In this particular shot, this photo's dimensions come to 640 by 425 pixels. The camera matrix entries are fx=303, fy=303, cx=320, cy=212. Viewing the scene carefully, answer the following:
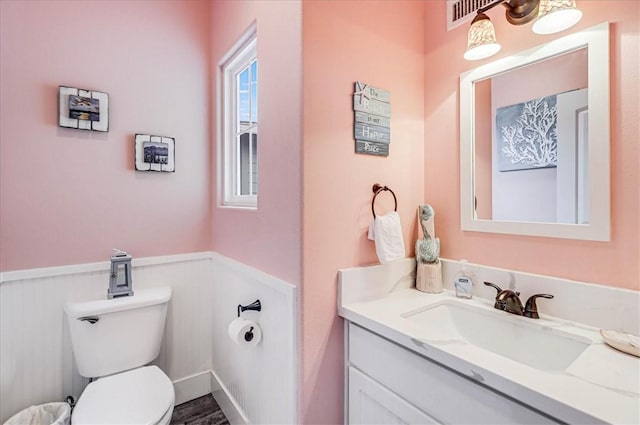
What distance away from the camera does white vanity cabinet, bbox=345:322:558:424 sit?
0.75m

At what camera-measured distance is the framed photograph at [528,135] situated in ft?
3.59

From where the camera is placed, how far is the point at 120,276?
66.7 inches

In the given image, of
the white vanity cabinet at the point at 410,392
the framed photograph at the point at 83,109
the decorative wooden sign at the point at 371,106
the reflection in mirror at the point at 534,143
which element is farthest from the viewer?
the framed photograph at the point at 83,109

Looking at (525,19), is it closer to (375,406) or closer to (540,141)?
(540,141)

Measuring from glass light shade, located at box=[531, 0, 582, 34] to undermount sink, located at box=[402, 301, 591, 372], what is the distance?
3.20 feet

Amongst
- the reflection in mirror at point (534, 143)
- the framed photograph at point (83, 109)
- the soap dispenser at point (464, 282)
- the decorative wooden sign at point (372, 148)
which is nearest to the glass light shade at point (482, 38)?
the reflection in mirror at point (534, 143)

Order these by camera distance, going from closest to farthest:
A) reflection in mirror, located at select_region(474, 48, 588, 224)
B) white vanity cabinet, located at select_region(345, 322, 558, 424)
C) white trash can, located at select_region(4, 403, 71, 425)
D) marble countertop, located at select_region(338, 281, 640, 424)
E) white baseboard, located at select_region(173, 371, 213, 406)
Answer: marble countertop, located at select_region(338, 281, 640, 424) < white vanity cabinet, located at select_region(345, 322, 558, 424) < reflection in mirror, located at select_region(474, 48, 588, 224) < white trash can, located at select_region(4, 403, 71, 425) < white baseboard, located at select_region(173, 371, 213, 406)

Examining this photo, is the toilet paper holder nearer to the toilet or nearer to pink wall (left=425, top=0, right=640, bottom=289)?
the toilet

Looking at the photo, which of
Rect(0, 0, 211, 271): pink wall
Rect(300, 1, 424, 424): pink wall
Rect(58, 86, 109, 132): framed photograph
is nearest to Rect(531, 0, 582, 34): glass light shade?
Rect(300, 1, 424, 424): pink wall

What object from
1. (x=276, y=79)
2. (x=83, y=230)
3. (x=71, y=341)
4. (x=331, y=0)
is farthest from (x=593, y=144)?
(x=71, y=341)

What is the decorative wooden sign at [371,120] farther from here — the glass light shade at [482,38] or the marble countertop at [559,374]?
the marble countertop at [559,374]

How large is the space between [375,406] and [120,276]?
1492mm

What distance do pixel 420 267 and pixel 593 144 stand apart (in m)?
0.74

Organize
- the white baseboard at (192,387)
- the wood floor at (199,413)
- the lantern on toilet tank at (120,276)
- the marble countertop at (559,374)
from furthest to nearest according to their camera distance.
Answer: the white baseboard at (192,387), the wood floor at (199,413), the lantern on toilet tank at (120,276), the marble countertop at (559,374)
